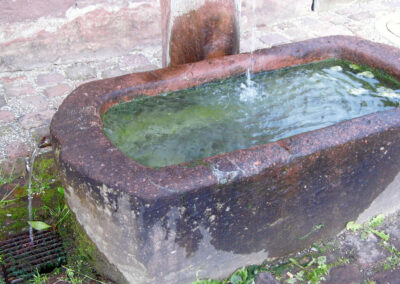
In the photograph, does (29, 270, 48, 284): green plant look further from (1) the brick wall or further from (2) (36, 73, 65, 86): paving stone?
(2) (36, 73, 65, 86): paving stone

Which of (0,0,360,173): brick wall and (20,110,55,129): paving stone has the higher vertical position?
(0,0,360,173): brick wall

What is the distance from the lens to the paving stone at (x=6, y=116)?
3.02 m

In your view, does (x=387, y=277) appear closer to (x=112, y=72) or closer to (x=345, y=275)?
(x=345, y=275)

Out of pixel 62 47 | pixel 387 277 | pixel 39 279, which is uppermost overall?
pixel 62 47

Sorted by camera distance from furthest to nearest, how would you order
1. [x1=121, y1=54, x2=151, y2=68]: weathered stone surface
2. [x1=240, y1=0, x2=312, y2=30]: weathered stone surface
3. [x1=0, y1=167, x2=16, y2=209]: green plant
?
[x1=240, y1=0, x2=312, y2=30]: weathered stone surface
[x1=121, y1=54, x2=151, y2=68]: weathered stone surface
[x1=0, y1=167, x2=16, y2=209]: green plant

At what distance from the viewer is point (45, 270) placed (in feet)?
6.68

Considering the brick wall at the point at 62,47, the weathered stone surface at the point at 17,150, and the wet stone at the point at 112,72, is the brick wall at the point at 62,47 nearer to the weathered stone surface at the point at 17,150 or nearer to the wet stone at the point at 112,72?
the wet stone at the point at 112,72

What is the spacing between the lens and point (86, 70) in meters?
3.71

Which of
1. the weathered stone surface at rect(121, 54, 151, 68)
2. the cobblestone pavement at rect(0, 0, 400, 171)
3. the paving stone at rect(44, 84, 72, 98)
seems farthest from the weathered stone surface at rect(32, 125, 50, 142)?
the weathered stone surface at rect(121, 54, 151, 68)

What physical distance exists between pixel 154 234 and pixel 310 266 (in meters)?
0.87

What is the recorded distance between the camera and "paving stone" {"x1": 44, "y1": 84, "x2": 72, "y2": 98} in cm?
335

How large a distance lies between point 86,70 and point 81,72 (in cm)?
5

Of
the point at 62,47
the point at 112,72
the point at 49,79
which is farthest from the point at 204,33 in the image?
the point at 62,47

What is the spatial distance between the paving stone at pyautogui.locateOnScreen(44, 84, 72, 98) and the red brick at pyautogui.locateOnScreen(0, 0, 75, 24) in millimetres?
643
